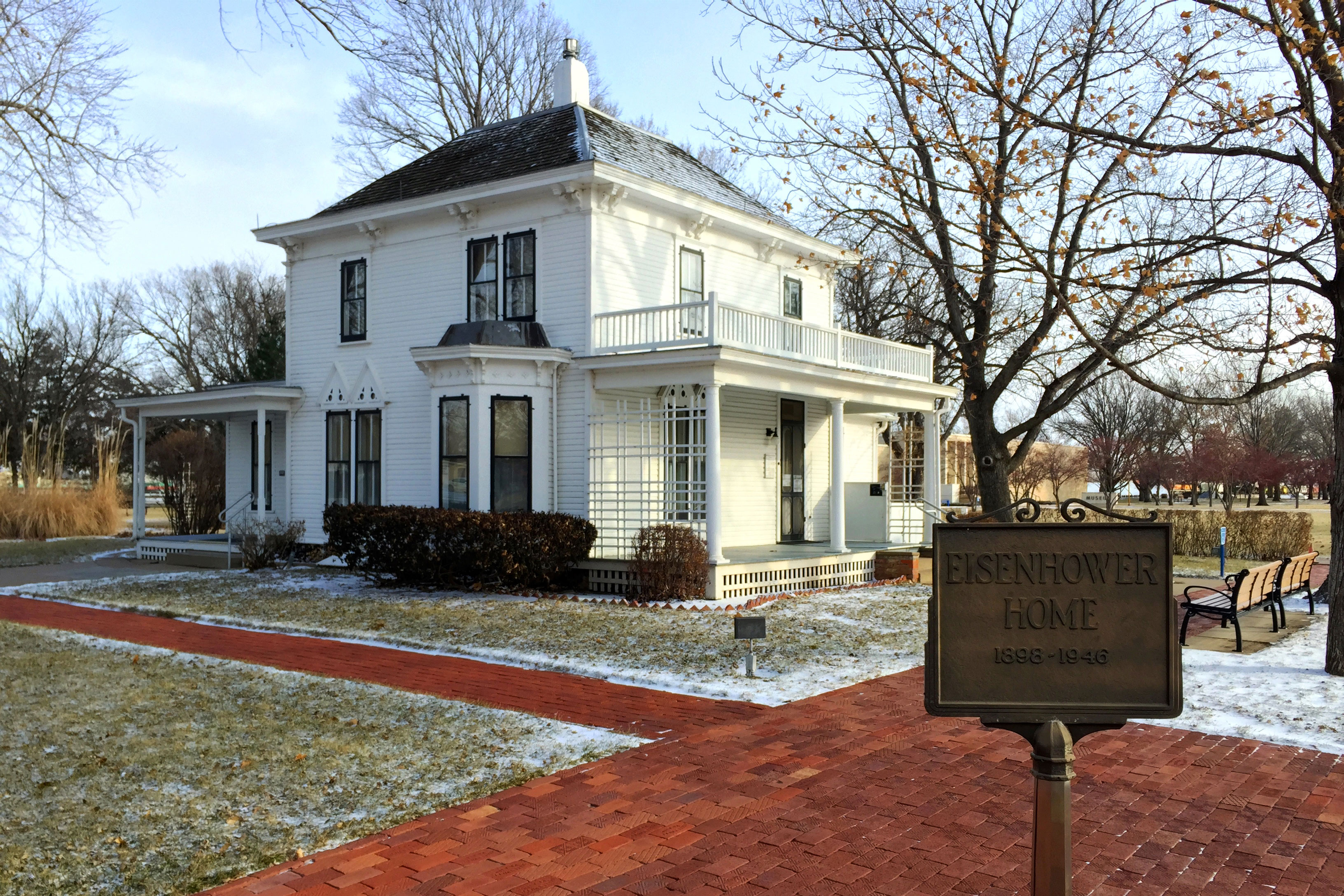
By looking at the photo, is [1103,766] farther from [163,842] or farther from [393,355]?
[393,355]

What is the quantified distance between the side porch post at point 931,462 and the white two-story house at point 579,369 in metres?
0.08

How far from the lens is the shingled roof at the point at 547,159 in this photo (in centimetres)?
1866

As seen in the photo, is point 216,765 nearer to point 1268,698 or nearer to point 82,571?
point 1268,698

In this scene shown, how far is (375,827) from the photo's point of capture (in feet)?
17.9

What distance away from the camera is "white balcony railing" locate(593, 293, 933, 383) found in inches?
642

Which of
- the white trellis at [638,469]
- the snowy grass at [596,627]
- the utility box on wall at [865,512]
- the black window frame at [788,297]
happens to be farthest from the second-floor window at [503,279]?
the utility box on wall at [865,512]

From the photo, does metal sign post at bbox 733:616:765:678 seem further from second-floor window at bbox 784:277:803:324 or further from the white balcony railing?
second-floor window at bbox 784:277:803:324

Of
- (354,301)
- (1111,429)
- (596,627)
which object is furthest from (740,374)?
(1111,429)

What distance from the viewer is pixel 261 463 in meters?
21.1

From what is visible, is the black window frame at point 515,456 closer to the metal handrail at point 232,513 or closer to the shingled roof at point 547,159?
the shingled roof at point 547,159

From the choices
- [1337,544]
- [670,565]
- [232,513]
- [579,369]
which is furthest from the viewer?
[232,513]

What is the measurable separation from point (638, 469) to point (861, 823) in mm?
12723

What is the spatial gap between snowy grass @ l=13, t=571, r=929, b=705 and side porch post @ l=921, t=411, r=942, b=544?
3.52 metres

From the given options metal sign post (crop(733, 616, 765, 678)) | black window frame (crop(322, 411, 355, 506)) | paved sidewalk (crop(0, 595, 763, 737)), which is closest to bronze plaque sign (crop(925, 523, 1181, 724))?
paved sidewalk (crop(0, 595, 763, 737))
